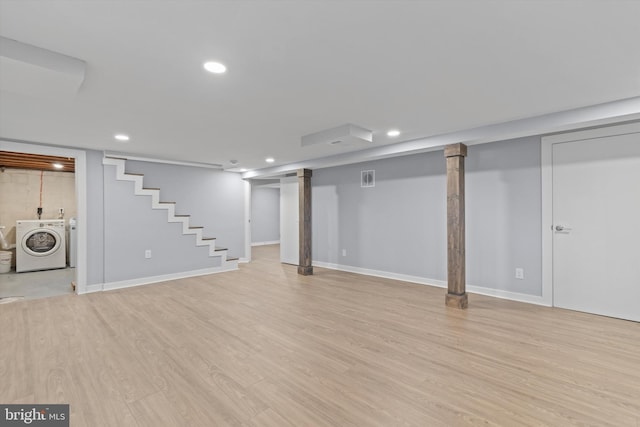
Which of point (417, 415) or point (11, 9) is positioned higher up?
point (11, 9)

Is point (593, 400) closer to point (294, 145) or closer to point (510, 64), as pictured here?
point (510, 64)

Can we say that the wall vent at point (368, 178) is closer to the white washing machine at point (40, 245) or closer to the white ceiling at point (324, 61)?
the white ceiling at point (324, 61)

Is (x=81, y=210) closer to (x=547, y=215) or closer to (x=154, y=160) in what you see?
(x=154, y=160)

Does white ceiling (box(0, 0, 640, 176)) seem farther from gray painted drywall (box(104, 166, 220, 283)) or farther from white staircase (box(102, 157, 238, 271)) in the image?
gray painted drywall (box(104, 166, 220, 283))

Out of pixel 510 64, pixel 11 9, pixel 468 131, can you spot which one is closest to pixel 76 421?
pixel 11 9

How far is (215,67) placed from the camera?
2098 millimetres

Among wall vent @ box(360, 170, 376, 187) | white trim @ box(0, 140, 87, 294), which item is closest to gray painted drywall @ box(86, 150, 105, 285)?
white trim @ box(0, 140, 87, 294)

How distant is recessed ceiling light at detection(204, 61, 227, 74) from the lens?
2.04 m

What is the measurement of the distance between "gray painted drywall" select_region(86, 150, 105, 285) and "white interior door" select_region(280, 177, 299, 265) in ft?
11.4

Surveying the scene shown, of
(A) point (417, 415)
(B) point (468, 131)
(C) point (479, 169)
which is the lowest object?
(A) point (417, 415)

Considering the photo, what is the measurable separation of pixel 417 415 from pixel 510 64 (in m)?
2.32

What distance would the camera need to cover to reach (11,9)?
149cm

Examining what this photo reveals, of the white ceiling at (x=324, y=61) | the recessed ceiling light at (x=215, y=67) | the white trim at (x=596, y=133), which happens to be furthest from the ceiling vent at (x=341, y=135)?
the white trim at (x=596, y=133)

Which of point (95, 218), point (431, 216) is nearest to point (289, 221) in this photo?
point (431, 216)
